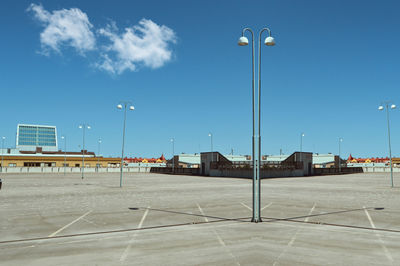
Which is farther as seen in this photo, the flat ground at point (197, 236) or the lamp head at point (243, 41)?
the lamp head at point (243, 41)

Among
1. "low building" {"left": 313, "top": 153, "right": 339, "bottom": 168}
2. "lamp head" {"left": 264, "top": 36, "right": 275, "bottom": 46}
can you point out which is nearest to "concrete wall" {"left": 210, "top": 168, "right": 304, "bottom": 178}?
"lamp head" {"left": 264, "top": 36, "right": 275, "bottom": 46}

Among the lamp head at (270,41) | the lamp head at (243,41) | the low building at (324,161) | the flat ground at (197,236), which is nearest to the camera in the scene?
the flat ground at (197,236)

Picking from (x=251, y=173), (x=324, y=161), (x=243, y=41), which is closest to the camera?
(x=243, y=41)

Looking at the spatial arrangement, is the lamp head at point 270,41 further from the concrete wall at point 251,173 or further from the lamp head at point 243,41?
the concrete wall at point 251,173

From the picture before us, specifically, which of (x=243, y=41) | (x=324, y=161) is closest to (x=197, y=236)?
(x=243, y=41)

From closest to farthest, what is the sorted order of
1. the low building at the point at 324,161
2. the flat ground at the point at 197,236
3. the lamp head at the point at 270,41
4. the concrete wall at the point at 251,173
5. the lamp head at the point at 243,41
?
the flat ground at the point at 197,236 → the lamp head at the point at 243,41 → the lamp head at the point at 270,41 → the concrete wall at the point at 251,173 → the low building at the point at 324,161

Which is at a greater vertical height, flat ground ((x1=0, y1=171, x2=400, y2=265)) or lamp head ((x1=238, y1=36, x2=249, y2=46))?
lamp head ((x1=238, y1=36, x2=249, y2=46))

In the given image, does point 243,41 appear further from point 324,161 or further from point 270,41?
point 324,161

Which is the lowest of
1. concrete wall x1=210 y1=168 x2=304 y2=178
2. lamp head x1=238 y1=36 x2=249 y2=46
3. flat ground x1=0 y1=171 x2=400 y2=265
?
flat ground x1=0 y1=171 x2=400 y2=265

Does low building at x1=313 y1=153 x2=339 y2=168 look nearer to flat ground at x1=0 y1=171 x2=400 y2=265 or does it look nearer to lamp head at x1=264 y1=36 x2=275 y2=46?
flat ground at x1=0 y1=171 x2=400 y2=265

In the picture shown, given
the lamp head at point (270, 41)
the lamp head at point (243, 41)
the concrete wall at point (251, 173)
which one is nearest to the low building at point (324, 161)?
the concrete wall at point (251, 173)

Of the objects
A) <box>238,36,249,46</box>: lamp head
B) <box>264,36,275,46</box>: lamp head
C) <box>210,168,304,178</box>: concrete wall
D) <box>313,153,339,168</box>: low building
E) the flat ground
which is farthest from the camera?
<box>313,153,339,168</box>: low building

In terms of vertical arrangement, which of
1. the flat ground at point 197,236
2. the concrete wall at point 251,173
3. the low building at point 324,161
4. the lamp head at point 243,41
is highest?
the lamp head at point 243,41

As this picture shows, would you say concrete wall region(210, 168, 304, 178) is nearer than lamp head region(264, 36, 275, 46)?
No
